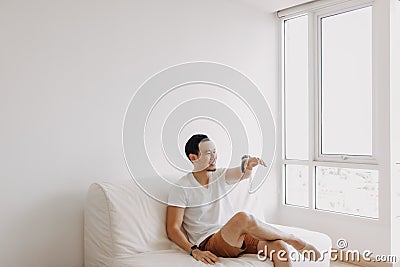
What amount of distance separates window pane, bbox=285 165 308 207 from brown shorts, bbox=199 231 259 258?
5.11ft

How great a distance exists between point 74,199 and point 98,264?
530 mm

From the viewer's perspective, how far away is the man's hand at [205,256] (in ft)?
9.66

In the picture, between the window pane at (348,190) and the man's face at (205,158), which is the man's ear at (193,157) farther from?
the window pane at (348,190)

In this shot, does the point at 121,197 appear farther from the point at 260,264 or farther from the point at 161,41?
the point at 161,41

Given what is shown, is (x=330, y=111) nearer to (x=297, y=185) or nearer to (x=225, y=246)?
(x=297, y=185)

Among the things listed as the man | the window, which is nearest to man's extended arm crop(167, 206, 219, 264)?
the man

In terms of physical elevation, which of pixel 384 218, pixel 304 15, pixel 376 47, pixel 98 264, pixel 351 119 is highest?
pixel 304 15

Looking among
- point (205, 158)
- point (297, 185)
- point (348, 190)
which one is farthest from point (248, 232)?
point (297, 185)

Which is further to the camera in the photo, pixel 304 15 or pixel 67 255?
pixel 304 15

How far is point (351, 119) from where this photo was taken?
13.6 ft

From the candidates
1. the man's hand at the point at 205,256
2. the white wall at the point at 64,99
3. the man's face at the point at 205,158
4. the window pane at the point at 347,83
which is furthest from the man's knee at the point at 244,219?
the window pane at the point at 347,83

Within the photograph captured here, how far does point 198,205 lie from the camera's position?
3297 mm

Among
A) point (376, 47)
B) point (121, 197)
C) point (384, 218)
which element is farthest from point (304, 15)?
point (121, 197)
